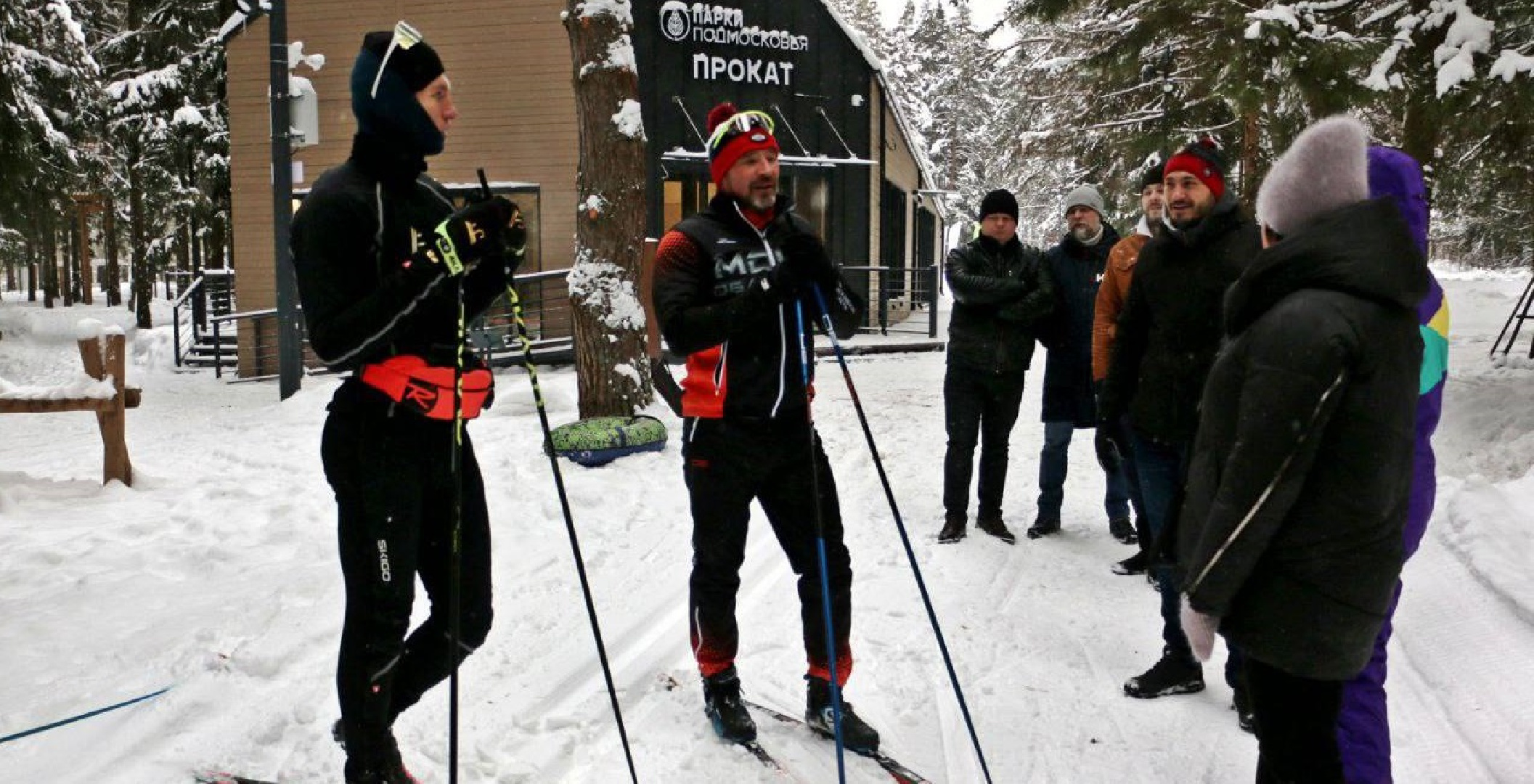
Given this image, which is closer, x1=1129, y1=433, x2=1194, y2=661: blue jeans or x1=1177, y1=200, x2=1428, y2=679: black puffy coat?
x1=1177, y1=200, x2=1428, y2=679: black puffy coat

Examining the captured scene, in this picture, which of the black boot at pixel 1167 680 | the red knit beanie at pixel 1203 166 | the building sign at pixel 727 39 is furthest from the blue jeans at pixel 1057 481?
the building sign at pixel 727 39

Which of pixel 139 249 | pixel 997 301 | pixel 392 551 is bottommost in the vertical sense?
pixel 392 551

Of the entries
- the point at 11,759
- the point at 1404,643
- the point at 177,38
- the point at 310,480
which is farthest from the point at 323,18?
the point at 1404,643

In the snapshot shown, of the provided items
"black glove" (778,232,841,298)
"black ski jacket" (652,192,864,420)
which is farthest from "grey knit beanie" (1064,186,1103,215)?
"black glove" (778,232,841,298)

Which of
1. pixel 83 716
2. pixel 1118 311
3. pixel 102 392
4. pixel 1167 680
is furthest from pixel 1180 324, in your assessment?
pixel 102 392

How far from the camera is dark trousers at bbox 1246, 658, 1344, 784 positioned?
228 centimetres

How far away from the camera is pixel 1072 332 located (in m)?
6.00

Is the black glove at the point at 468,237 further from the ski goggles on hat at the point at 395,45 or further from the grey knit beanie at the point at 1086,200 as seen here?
the grey knit beanie at the point at 1086,200

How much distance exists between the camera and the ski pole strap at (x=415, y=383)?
2607 mm

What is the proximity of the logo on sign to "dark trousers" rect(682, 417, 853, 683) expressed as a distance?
1531 centimetres

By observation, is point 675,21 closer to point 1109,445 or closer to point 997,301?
point 997,301

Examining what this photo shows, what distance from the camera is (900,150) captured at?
82.0 ft

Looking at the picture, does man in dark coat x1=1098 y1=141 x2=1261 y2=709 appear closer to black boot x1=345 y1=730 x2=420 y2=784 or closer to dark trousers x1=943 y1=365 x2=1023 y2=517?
dark trousers x1=943 y1=365 x2=1023 y2=517

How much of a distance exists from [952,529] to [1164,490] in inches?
74.6
